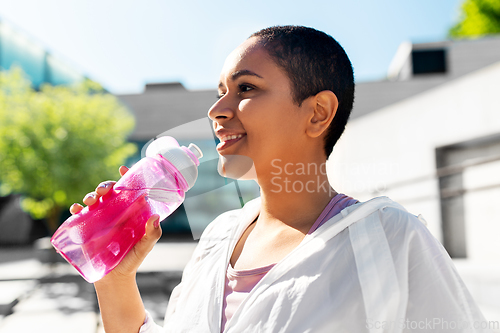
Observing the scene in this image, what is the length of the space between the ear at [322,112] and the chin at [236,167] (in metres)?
0.21

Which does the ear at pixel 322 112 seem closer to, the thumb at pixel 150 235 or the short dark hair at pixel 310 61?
the short dark hair at pixel 310 61

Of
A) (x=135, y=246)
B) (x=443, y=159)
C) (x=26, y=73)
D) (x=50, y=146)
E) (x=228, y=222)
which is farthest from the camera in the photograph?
(x=26, y=73)

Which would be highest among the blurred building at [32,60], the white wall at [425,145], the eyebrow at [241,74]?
the eyebrow at [241,74]

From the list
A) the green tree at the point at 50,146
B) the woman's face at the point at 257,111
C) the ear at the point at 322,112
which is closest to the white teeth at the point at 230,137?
the woman's face at the point at 257,111

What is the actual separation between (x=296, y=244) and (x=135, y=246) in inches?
19.5

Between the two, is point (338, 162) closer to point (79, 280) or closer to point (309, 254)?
point (79, 280)

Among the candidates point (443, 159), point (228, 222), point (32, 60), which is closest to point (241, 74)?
point (228, 222)

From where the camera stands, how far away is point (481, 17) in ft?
67.1

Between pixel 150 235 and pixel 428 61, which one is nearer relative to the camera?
pixel 150 235

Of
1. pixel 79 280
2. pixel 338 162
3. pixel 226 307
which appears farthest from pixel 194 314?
pixel 338 162

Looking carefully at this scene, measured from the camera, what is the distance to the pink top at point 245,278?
112 centimetres

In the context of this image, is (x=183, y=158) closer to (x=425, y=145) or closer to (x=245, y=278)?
(x=245, y=278)

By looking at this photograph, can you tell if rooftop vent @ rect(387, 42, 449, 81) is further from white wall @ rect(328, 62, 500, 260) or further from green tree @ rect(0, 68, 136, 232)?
green tree @ rect(0, 68, 136, 232)

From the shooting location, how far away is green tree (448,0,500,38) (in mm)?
20062
